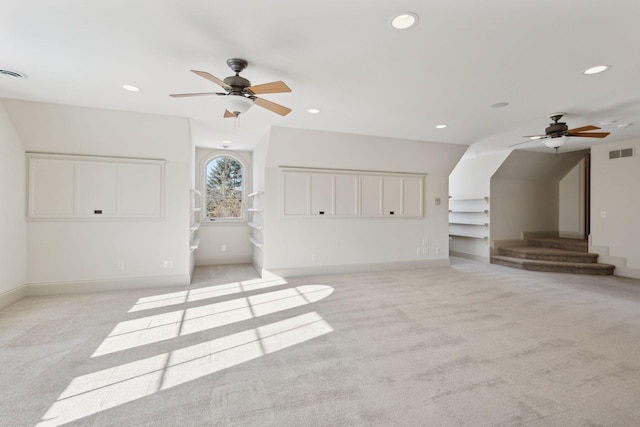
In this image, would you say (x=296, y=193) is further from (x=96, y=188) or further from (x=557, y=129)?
(x=557, y=129)

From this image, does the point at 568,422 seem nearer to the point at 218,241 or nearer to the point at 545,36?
the point at 545,36

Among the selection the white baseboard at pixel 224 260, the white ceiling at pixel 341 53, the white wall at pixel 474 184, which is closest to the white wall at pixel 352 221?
the white ceiling at pixel 341 53

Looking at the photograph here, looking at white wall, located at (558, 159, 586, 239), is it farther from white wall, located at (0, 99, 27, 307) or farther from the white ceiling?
white wall, located at (0, 99, 27, 307)

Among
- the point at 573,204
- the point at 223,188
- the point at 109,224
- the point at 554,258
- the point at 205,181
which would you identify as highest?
the point at 205,181

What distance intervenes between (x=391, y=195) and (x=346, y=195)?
1.11 meters

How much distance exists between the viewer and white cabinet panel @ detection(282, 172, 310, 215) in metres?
5.82

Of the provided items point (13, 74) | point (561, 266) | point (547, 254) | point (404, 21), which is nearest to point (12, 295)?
point (13, 74)

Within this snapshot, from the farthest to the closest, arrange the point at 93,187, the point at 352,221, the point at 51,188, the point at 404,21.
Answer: the point at 352,221 → the point at 93,187 → the point at 51,188 → the point at 404,21

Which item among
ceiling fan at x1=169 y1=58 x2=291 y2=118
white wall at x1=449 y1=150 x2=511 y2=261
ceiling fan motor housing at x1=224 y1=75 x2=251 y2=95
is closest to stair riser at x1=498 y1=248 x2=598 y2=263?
white wall at x1=449 y1=150 x2=511 y2=261

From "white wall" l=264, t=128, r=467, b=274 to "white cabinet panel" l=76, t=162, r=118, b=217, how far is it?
2497 mm

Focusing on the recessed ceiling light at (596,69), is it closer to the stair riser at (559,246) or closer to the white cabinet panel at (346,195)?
the white cabinet panel at (346,195)

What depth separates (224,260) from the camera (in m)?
7.28

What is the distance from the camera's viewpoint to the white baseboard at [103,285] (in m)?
4.49

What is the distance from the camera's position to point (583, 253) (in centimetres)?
672
